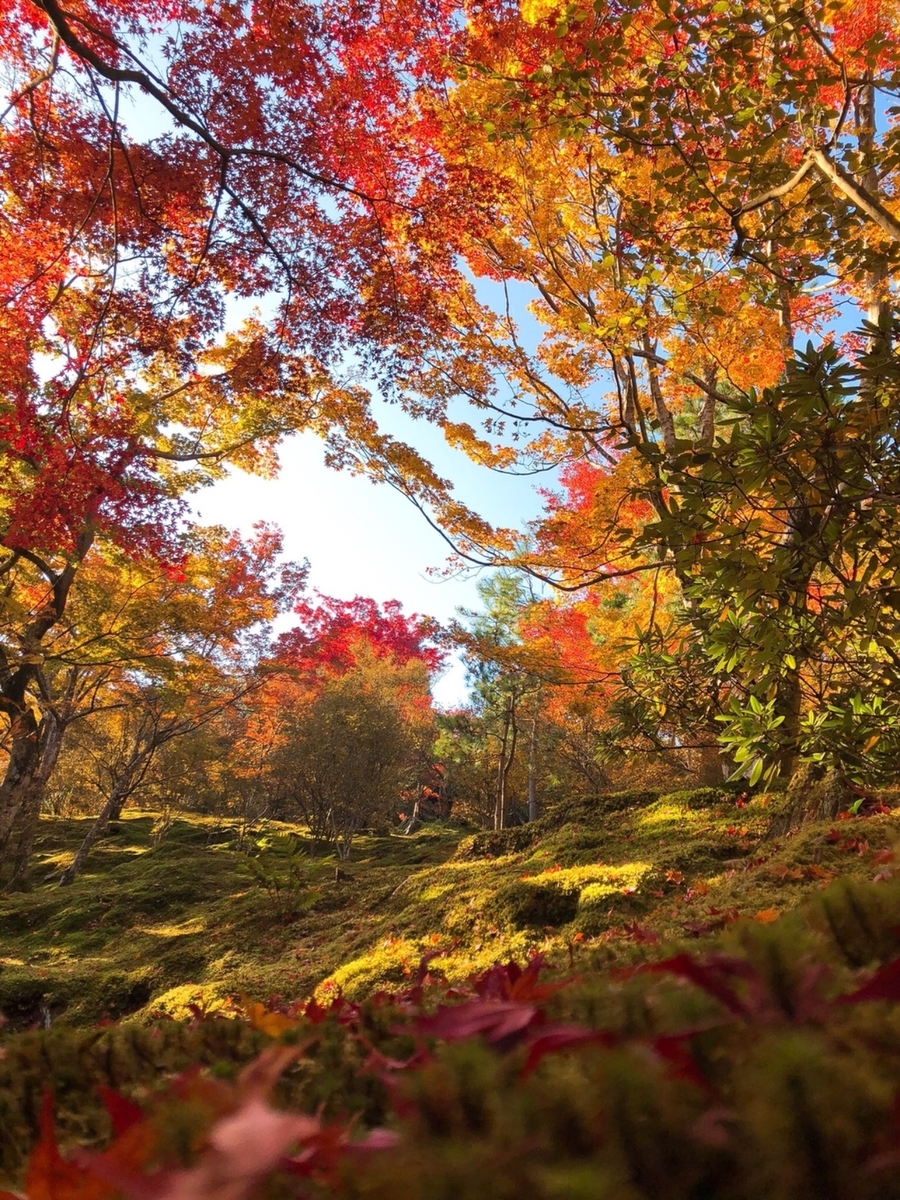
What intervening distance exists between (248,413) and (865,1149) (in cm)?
962

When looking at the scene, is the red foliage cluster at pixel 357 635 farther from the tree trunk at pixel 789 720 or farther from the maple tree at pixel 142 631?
the tree trunk at pixel 789 720

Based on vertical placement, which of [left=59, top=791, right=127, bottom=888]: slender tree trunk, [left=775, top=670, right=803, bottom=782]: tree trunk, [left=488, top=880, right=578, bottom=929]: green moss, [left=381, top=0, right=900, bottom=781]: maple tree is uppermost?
[left=381, top=0, right=900, bottom=781]: maple tree

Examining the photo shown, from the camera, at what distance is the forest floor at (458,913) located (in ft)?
7.76

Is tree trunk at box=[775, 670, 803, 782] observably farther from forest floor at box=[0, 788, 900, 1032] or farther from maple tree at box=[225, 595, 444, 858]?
maple tree at box=[225, 595, 444, 858]

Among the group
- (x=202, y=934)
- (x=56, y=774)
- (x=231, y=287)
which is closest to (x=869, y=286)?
(x=231, y=287)

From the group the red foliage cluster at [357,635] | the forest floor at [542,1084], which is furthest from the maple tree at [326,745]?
the forest floor at [542,1084]

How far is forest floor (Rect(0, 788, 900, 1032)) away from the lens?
2.37 metres

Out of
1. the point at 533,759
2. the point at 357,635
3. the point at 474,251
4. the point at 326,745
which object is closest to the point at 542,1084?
the point at 474,251

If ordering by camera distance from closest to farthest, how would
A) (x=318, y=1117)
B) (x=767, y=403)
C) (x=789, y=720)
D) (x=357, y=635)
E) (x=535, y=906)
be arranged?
(x=318, y=1117), (x=767, y=403), (x=789, y=720), (x=535, y=906), (x=357, y=635)

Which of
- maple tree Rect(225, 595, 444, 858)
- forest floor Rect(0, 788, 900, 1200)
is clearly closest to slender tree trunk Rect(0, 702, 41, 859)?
maple tree Rect(225, 595, 444, 858)

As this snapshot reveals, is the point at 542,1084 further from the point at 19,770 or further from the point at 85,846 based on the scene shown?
the point at 85,846

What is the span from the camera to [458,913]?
406 centimetres

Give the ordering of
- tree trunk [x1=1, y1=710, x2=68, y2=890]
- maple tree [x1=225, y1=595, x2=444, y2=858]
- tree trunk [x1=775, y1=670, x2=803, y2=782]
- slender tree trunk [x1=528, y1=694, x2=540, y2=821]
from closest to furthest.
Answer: tree trunk [x1=775, y1=670, x2=803, y2=782], tree trunk [x1=1, y1=710, x2=68, y2=890], maple tree [x1=225, y1=595, x2=444, y2=858], slender tree trunk [x1=528, y1=694, x2=540, y2=821]

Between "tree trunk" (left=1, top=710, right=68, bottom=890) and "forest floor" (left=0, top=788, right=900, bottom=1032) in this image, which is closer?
"forest floor" (left=0, top=788, right=900, bottom=1032)
